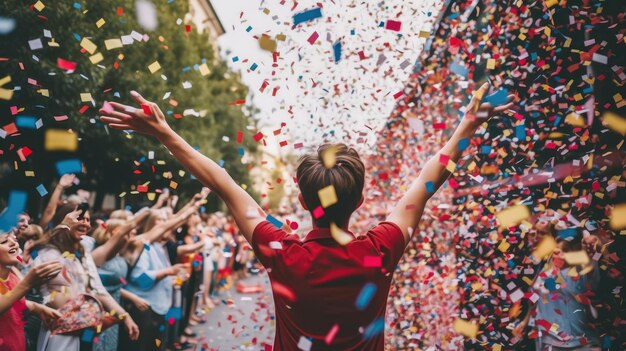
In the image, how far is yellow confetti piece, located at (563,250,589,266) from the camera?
13.3 ft

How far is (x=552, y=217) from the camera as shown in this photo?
430cm

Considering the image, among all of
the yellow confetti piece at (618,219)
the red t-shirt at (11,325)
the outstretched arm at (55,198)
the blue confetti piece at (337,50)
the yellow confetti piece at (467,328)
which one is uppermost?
the blue confetti piece at (337,50)

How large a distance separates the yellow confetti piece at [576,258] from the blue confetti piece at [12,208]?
403 cm

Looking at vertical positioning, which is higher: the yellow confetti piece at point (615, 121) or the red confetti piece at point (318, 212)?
the red confetti piece at point (318, 212)

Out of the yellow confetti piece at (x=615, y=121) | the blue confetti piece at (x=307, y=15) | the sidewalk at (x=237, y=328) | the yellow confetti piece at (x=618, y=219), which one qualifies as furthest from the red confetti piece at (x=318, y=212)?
the sidewalk at (x=237, y=328)

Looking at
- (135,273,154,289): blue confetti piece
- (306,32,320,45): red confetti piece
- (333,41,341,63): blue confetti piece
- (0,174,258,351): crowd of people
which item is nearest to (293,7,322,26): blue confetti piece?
(306,32,320,45): red confetti piece

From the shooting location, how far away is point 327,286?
151 cm

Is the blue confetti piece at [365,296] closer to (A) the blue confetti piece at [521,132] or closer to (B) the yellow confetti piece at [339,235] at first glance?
(B) the yellow confetti piece at [339,235]

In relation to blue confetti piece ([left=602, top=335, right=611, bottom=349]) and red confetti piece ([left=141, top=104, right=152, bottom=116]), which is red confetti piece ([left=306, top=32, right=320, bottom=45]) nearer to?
red confetti piece ([left=141, top=104, right=152, bottom=116])

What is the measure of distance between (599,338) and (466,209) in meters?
1.66

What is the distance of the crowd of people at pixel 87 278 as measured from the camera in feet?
11.6

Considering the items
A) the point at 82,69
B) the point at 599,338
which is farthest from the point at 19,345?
the point at 82,69

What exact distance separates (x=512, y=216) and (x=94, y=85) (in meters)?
9.66

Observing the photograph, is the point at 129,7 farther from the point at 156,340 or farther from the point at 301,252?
the point at 301,252
